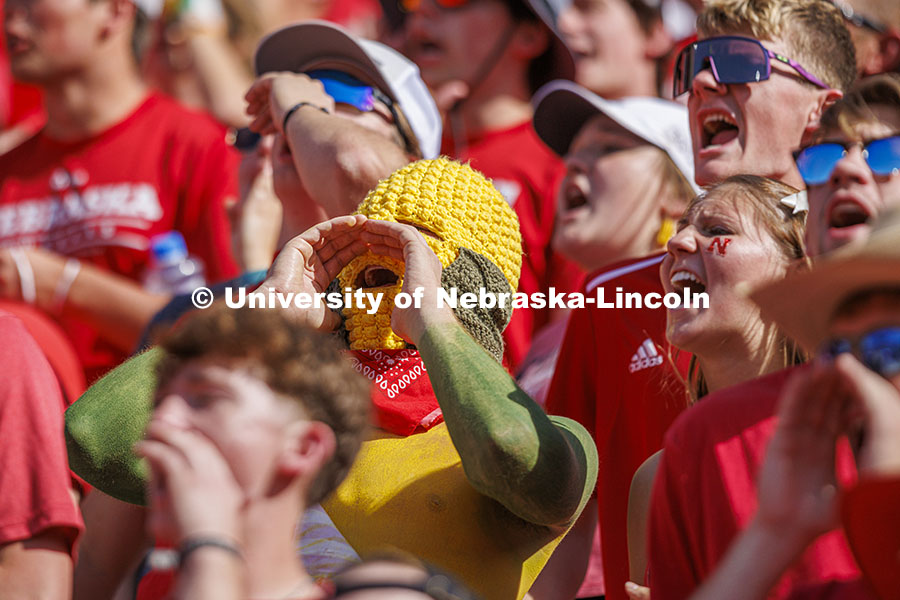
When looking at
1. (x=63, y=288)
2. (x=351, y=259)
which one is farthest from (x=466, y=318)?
(x=63, y=288)

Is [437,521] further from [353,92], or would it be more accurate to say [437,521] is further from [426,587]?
[353,92]

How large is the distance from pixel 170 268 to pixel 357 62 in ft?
4.18

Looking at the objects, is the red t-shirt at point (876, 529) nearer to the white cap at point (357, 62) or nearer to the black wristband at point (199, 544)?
the black wristband at point (199, 544)

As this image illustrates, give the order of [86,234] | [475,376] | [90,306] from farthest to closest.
→ [86,234] < [90,306] < [475,376]

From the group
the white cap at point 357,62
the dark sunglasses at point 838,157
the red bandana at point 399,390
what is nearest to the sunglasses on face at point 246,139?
the white cap at point 357,62

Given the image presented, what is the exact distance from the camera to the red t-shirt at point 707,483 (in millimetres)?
2049

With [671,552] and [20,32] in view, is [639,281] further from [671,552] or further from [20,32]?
[20,32]

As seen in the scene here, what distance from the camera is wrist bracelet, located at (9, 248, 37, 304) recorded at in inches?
173

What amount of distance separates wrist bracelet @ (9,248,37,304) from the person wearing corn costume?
70.8 inches

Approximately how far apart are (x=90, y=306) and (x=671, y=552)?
9.24 feet

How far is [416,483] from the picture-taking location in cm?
258

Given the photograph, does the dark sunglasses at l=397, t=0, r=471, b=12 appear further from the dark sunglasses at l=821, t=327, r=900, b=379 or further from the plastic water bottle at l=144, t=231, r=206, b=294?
the dark sunglasses at l=821, t=327, r=900, b=379

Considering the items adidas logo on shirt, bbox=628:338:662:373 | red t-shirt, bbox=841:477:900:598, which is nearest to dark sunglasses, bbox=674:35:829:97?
adidas logo on shirt, bbox=628:338:662:373

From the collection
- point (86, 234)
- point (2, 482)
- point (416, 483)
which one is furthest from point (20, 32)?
point (416, 483)
